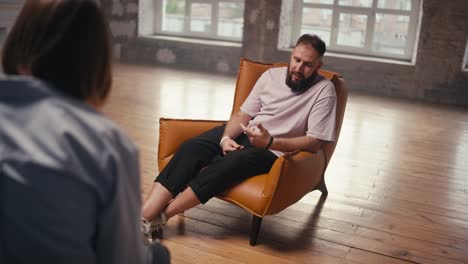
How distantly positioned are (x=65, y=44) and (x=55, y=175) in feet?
0.80

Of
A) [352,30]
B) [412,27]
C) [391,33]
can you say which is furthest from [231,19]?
[412,27]

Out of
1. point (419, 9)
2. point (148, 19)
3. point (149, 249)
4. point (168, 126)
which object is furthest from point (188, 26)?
point (149, 249)

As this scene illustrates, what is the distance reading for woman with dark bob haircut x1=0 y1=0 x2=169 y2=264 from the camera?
85cm

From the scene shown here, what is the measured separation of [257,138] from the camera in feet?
8.87

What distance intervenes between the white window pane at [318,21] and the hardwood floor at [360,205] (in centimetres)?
213

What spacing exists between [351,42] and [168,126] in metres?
5.25

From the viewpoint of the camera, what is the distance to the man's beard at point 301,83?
9.55ft

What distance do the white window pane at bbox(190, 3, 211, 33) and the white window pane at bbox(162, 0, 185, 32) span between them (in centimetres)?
19

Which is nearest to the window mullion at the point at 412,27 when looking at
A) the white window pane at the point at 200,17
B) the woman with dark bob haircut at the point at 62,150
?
the white window pane at the point at 200,17

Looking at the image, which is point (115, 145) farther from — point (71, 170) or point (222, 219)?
point (222, 219)

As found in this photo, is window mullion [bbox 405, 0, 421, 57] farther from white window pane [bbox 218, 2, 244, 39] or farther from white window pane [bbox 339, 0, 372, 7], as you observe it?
white window pane [bbox 218, 2, 244, 39]

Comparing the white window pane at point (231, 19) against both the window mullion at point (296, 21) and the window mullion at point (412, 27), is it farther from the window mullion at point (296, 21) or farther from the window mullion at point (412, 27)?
the window mullion at point (412, 27)

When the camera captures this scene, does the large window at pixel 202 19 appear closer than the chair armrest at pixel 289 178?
No

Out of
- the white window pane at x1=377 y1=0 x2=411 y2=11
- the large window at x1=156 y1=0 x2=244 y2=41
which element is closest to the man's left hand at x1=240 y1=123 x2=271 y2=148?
the white window pane at x1=377 y1=0 x2=411 y2=11
